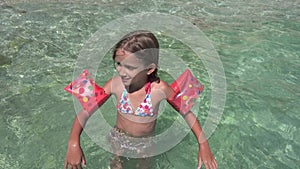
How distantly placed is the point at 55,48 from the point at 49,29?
81 centimetres

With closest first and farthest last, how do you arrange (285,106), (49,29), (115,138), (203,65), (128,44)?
1. (128,44)
2. (115,138)
3. (285,106)
4. (203,65)
5. (49,29)

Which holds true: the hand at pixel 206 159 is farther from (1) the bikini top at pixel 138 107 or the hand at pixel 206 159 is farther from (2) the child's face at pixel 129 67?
(2) the child's face at pixel 129 67

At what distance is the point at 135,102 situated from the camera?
3051mm

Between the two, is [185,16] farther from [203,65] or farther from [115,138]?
[115,138]

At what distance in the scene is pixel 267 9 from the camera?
7.90 metres

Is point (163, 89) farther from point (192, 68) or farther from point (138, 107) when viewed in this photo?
point (192, 68)

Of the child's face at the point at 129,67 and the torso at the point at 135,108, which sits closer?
the child's face at the point at 129,67

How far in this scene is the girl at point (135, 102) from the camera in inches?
105

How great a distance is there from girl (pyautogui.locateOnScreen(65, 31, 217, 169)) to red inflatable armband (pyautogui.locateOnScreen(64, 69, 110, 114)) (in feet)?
0.24

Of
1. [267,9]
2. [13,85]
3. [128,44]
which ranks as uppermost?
[128,44]

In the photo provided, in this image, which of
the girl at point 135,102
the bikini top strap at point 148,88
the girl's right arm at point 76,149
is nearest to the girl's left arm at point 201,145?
the girl at point 135,102

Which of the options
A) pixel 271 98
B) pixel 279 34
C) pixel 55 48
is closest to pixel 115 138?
pixel 271 98

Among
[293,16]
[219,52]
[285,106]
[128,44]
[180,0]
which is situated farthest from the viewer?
[180,0]

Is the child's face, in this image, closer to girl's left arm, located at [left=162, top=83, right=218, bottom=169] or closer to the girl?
the girl
